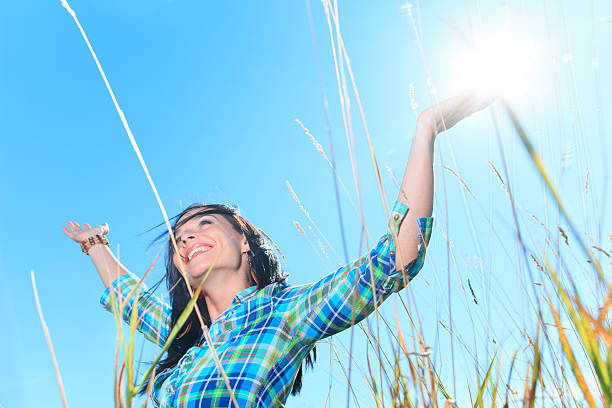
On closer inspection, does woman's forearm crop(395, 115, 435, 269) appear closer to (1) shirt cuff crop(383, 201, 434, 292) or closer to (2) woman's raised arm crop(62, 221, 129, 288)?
(1) shirt cuff crop(383, 201, 434, 292)

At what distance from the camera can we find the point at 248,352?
1509mm

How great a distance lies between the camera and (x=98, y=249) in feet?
7.46

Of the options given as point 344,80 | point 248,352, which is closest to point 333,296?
point 248,352

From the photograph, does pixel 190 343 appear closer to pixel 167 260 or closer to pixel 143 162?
pixel 167 260

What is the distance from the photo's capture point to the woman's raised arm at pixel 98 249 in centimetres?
224

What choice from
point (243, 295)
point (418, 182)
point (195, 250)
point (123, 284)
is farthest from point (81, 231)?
point (418, 182)

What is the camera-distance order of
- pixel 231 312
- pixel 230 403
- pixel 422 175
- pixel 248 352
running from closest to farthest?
pixel 422 175 < pixel 230 403 < pixel 248 352 < pixel 231 312

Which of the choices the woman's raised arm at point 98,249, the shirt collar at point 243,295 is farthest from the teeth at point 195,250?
the woman's raised arm at point 98,249

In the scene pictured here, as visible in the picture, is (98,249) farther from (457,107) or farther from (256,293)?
(457,107)

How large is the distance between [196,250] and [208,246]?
53 millimetres

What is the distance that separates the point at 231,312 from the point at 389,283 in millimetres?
703

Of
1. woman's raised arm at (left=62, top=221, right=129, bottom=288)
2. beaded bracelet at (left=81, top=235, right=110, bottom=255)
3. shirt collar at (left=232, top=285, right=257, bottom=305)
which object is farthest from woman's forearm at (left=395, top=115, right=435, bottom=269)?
beaded bracelet at (left=81, top=235, right=110, bottom=255)

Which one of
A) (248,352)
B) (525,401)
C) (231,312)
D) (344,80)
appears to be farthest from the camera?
(231,312)

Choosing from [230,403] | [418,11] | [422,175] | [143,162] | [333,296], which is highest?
[418,11]
